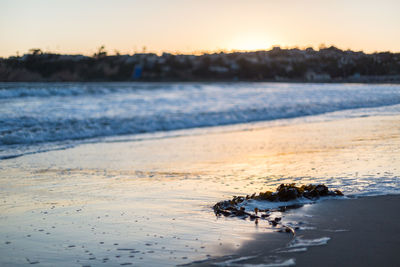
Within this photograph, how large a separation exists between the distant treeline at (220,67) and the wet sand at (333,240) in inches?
629

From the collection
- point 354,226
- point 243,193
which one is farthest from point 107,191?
point 354,226

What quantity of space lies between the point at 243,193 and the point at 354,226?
1.26 m

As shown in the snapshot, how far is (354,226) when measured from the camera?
309 centimetres

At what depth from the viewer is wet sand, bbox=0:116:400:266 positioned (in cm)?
275

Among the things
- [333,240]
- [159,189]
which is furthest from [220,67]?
[333,240]

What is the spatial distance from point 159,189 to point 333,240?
1.96 m

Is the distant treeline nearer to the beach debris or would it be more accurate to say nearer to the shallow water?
the shallow water

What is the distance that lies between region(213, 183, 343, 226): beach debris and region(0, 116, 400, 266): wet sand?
11cm

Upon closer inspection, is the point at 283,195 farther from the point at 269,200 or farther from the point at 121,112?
the point at 121,112

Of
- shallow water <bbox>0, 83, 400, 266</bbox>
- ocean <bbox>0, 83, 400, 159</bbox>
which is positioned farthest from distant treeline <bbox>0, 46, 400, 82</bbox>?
shallow water <bbox>0, 83, 400, 266</bbox>

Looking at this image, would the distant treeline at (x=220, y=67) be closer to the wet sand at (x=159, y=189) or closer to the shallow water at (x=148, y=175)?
the shallow water at (x=148, y=175)

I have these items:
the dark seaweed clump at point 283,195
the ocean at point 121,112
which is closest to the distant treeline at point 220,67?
the ocean at point 121,112

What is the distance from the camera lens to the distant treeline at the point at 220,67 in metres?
24.2

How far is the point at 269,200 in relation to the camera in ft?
12.4
